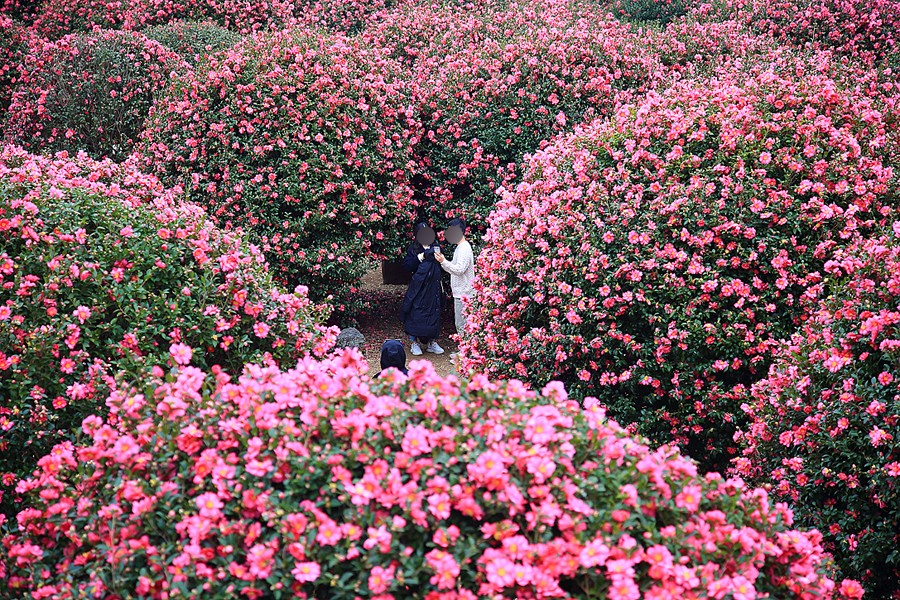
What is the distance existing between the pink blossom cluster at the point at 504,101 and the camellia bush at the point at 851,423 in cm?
469

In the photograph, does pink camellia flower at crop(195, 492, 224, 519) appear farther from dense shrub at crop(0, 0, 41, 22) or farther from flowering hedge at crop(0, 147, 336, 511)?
dense shrub at crop(0, 0, 41, 22)

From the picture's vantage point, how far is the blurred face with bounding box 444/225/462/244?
26.1 feet

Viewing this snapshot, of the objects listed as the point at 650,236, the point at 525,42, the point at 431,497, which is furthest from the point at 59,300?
the point at 525,42

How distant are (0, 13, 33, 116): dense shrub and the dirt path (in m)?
5.59

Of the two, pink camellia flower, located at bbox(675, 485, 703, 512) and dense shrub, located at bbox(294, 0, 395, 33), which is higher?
dense shrub, located at bbox(294, 0, 395, 33)

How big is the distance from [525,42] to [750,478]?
222 inches

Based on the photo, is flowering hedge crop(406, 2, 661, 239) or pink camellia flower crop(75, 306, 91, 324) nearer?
pink camellia flower crop(75, 306, 91, 324)

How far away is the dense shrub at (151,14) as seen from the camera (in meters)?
12.7

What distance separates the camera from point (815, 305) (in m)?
4.30

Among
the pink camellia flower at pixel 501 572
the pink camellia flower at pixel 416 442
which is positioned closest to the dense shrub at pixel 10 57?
the pink camellia flower at pixel 416 442

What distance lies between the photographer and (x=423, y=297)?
8.33m

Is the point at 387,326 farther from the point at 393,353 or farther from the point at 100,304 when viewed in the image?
the point at 100,304

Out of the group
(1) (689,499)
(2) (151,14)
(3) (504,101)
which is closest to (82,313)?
(1) (689,499)

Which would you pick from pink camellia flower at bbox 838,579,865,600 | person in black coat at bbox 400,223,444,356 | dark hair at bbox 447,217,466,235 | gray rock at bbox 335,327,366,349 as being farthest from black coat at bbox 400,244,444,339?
pink camellia flower at bbox 838,579,865,600
